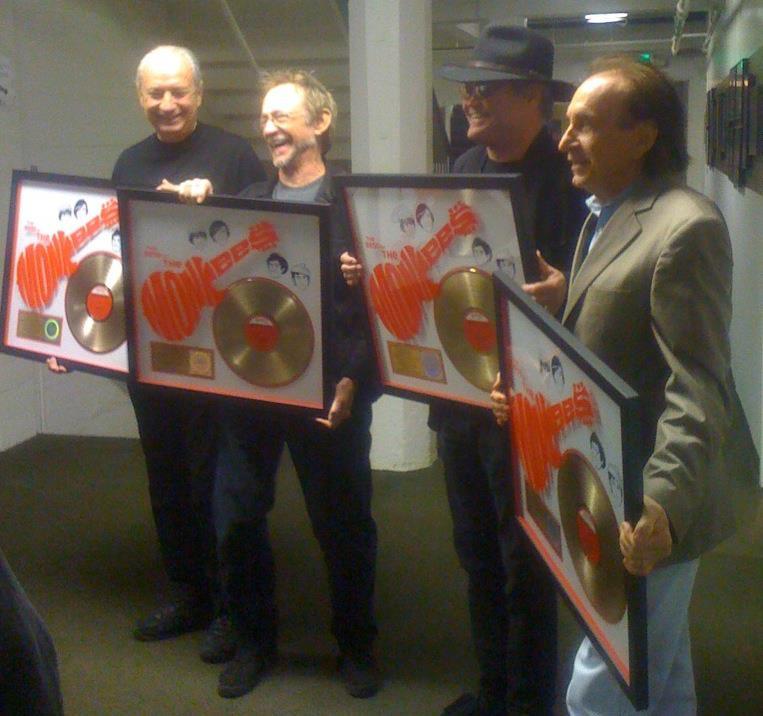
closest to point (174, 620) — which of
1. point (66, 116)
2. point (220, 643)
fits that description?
point (220, 643)

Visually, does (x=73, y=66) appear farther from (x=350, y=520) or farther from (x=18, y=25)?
(x=350, y=520)

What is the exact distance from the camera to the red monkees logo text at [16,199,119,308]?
7.72ft

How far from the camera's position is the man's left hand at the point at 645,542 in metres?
1.13

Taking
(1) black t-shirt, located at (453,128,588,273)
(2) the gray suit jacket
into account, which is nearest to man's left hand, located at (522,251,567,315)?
(1) black t-shirt, located at (453,128,588,273)

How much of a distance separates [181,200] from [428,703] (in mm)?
1304

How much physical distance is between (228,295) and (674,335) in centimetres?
113

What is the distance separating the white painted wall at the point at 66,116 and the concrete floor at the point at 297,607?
0.75 metres

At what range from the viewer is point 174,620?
2.68 m

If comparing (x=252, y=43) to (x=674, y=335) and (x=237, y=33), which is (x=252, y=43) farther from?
(x=674, y=335)

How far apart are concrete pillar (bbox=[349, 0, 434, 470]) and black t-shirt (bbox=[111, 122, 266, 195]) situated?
53.4 inches

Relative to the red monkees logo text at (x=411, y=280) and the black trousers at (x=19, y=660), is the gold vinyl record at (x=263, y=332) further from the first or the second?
the black trousers at (x=19, y=660)

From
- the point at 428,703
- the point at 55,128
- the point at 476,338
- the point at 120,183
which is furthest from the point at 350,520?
the point at 55,128

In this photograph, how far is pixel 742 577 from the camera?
9.96ft

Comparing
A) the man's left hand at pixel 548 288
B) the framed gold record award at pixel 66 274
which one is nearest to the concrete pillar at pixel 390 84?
the framed gold record award at pixel 66 274
